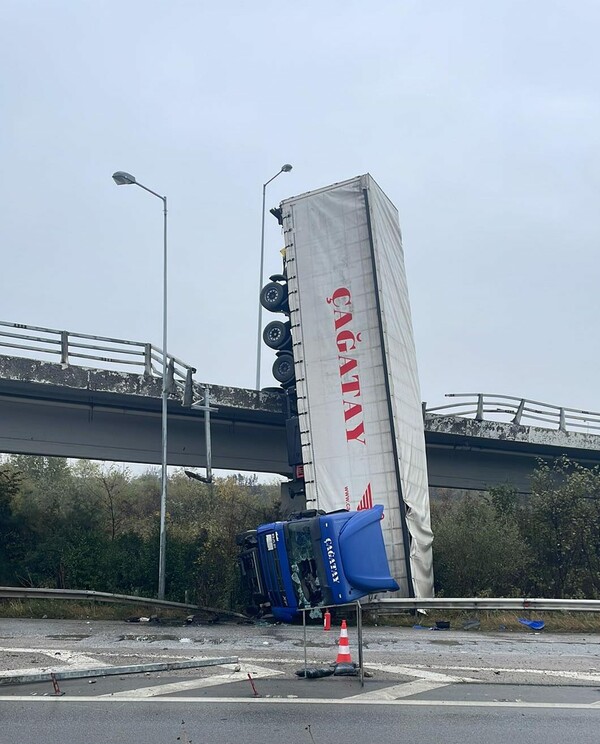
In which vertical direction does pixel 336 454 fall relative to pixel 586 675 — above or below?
above

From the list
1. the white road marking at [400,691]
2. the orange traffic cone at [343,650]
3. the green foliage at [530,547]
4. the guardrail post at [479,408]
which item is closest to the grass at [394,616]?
the green foliage at [530,547]

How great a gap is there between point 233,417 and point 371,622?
855 centimetres

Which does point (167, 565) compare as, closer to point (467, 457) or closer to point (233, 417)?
point (233, 417)

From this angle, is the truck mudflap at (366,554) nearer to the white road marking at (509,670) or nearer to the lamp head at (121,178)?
the white road marking at (509,670)

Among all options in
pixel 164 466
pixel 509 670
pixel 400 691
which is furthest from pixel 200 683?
pixel 164 466

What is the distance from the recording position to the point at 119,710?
6.34 meters

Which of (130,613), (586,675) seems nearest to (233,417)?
(130,613)

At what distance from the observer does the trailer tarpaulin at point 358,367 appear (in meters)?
15.3

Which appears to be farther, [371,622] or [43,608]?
[43,608]

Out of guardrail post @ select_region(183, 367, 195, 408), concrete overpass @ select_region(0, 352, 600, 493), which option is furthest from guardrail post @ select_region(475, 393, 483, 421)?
guardrail post @ select_region(183, 367, 195, 408)

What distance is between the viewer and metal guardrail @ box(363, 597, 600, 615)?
1350 centimetres

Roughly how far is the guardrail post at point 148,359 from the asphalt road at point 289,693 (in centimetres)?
906

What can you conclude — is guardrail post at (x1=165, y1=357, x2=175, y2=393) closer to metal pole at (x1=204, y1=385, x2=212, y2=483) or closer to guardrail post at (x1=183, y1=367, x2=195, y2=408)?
guardrail post at (x1=183, y1=367, x2=195, y2=408)

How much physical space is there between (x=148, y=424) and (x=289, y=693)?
1418cm
